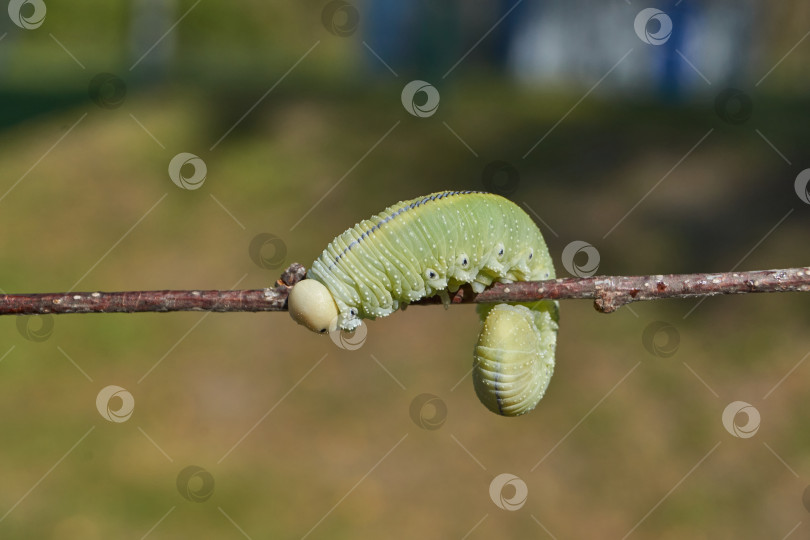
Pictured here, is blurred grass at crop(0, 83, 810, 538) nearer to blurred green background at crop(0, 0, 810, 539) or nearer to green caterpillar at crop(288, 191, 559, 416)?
blurred green background at crop(0, 0, 810, 539)

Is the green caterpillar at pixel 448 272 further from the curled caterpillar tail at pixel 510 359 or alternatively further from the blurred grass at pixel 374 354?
the blurred grass at pixel 374 354

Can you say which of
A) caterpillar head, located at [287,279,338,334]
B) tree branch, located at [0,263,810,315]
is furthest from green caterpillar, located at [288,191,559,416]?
tree branch, located at [0,263,810,315]

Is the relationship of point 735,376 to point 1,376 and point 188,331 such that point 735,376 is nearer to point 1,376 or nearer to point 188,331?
point 188,331

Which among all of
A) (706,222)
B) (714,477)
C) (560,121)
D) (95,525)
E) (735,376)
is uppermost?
(560,121)

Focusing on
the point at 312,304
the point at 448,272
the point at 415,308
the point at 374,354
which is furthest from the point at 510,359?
the point at 415,308

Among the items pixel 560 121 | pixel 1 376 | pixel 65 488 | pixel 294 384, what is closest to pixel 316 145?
pixel 560 121

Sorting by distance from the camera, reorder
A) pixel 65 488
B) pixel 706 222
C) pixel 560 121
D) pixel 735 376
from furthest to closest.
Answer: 1. pixel 560 121
2. pixel 706 222
3. pixel 735 376
4. pixel 65 488
